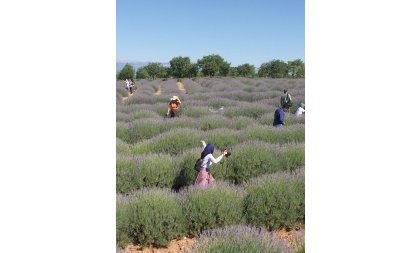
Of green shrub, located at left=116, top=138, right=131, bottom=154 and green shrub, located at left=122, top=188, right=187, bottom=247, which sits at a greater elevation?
green shrub, located at left=116, top=138, right=131, bottom=154

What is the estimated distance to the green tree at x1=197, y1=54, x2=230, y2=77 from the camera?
10.7 ft

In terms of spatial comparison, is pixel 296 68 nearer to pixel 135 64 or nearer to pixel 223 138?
pixel 135 64

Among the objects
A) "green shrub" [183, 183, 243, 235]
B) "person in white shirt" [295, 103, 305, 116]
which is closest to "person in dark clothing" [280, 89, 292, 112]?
"person in white shirt" [295, 103, 305, 116]

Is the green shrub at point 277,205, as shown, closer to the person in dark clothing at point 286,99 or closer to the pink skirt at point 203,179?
the pink skirt at point 203,179

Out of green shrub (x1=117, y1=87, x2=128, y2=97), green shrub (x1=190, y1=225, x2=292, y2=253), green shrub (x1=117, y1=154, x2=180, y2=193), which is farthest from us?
→ green shrub (x1=117, y1=154, x2=180, y2=193)

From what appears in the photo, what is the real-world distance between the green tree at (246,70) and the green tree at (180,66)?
0.38 m

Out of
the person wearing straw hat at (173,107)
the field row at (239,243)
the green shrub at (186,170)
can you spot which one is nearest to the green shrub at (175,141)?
the person wearing straw hat at (173,107)

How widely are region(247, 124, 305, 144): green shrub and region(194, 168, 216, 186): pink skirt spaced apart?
34.1 inches

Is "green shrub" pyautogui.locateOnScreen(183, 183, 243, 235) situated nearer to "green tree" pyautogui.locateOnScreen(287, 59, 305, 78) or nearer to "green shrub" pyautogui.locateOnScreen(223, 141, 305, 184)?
"green shrub" pyautogui.locateOnScreen(223, 141, 305, 184)

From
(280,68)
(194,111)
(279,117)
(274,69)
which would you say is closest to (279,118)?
(279,117)
